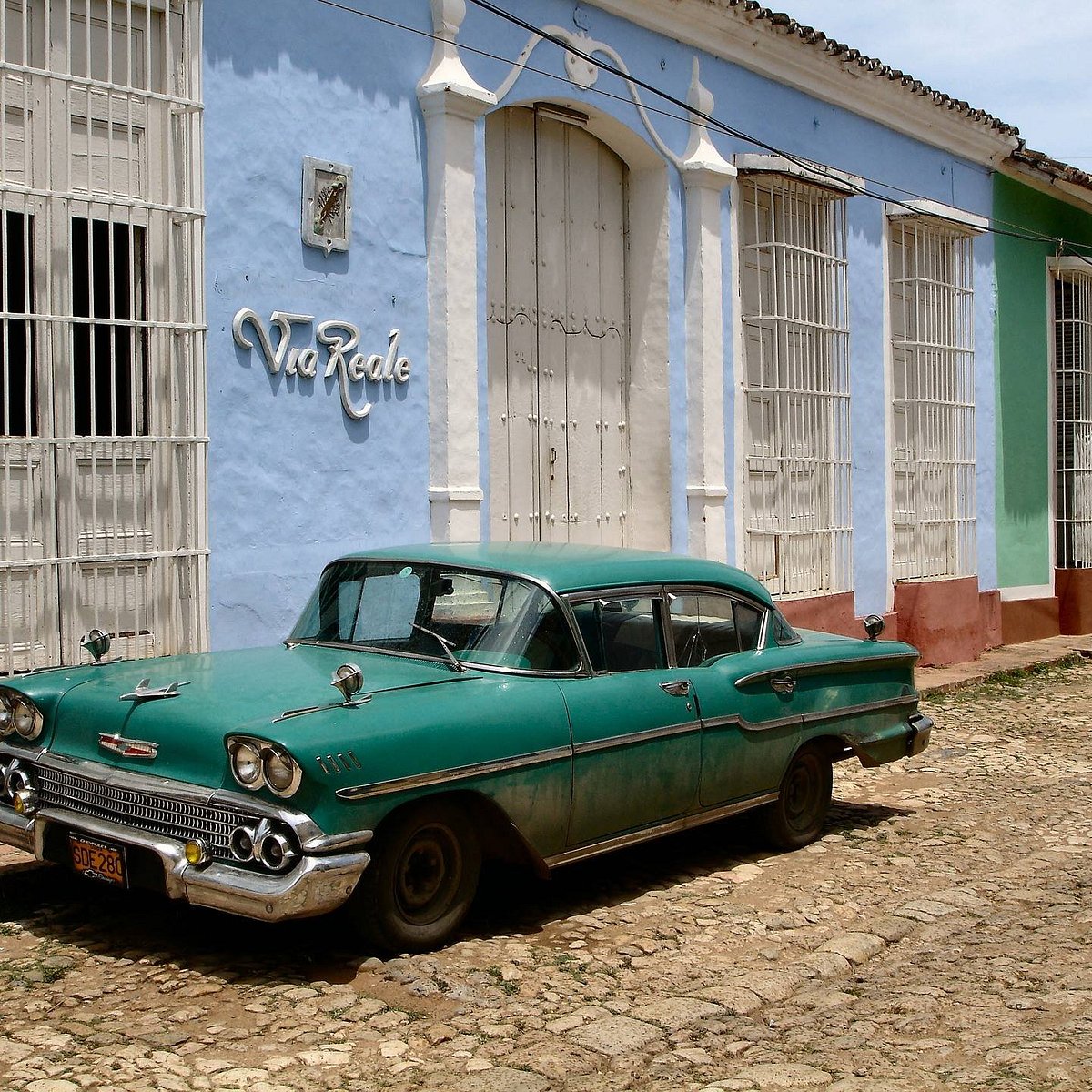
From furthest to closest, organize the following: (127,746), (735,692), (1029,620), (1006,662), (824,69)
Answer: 1. (1029,620)
2. (1006,662)
3. (824,69)
4. (735,692)
5. (127,746)

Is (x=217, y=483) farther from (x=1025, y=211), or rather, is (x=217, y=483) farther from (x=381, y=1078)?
(x=1025, y=211)

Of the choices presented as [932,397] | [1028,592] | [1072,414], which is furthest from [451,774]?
[1072,414]

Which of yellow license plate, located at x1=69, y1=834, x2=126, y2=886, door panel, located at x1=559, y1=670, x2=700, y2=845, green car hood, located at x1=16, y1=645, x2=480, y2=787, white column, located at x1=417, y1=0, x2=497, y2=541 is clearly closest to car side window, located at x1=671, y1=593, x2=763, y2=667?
door panel, located at x1=559, y1=670, x2=700, y2=845

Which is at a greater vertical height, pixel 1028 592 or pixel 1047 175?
pixel 1047 175

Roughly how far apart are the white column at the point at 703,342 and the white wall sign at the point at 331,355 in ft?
9.40

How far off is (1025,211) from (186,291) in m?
10.4

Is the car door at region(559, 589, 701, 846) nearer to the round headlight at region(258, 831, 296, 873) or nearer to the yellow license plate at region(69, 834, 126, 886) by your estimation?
the round headlight at region(258, 831, 296, 873)

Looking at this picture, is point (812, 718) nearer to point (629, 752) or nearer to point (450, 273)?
point (629, 752)

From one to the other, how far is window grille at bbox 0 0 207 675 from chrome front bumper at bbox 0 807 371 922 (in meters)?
2.70

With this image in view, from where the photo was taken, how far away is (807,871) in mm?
5809

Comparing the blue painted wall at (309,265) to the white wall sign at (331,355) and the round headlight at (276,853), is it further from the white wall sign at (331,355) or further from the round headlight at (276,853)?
the round headlight at (276,853)

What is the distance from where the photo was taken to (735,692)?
18.3 ft

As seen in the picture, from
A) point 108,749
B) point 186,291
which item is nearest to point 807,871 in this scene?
point 108,749

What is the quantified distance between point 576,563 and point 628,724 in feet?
2.18
